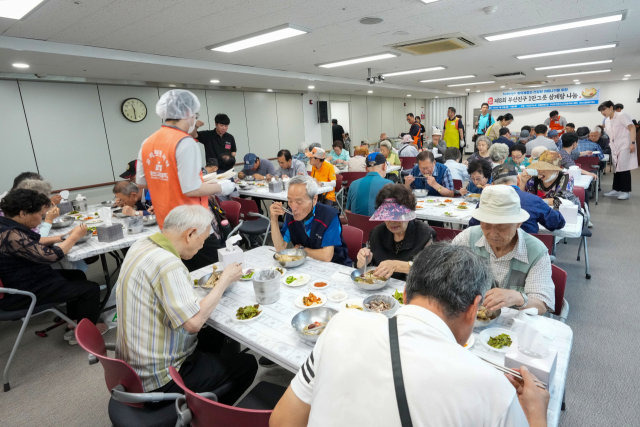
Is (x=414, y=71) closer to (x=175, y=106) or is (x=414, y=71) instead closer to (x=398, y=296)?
(x=175, y=106)

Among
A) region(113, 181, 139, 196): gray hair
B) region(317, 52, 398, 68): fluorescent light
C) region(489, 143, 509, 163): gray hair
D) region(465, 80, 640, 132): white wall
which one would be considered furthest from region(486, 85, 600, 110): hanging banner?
region(113, 181, 139, 196): gray hair

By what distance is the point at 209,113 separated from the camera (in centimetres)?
830

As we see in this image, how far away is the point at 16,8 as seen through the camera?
2980 millimetres

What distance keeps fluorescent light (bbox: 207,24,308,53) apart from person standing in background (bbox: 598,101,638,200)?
5.87m

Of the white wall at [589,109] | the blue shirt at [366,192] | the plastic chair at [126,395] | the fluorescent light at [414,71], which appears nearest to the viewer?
the plastic chair at [126,395]

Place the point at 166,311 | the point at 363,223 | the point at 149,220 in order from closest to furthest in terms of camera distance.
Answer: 1. the point at 166,311
2. the point at 363,223
3. the point at 149,220

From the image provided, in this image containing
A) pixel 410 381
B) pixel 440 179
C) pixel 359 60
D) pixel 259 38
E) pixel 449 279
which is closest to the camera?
pixel 410 381

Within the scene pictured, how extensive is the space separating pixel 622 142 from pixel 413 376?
823 centimetres

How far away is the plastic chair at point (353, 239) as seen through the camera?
110 inches

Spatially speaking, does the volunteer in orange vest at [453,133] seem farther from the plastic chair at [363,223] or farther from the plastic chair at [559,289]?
the plastic chair at [559,289]

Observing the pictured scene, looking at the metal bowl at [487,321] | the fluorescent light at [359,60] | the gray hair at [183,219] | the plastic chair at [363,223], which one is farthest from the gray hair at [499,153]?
the gray hair at [183,219]

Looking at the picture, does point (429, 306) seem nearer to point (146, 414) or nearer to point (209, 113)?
point (146, 414)

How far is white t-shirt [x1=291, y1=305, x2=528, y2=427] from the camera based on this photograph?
707mm

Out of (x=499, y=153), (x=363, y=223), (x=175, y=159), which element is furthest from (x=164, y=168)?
(x=499, y=153)
